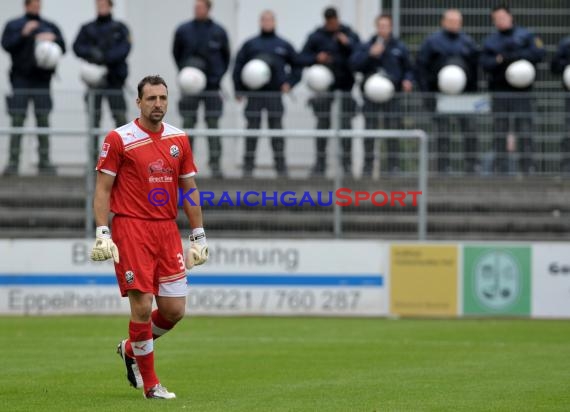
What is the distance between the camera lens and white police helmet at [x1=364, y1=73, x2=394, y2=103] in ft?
65.8

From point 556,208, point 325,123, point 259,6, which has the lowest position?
point 556,208

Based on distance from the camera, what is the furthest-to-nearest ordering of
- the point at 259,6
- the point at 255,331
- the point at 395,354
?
the point at 259,6, the point at 255,331, the point at 395,354

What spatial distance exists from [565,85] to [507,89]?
0.86 meters

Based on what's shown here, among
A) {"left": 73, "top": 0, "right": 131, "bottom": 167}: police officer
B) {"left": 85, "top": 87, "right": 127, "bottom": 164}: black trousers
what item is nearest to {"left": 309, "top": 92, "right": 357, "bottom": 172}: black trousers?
{"left": 85, "top": 87, "right": 127, "bottom": 164}: black trousers

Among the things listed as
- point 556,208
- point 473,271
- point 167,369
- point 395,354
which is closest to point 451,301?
point 473,271

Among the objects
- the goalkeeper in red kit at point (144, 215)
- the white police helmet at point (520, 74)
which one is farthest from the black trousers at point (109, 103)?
the goalkeeper in red kit at point (144, 215)

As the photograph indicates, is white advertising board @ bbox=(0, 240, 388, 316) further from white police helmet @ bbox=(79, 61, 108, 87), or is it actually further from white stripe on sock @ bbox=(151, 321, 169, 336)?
white stripe on sock @ bbox=(151, 321, 169, 336)

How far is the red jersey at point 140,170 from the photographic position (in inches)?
410

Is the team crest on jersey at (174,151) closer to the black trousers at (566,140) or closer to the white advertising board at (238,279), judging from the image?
the white advertising board at (238,279)

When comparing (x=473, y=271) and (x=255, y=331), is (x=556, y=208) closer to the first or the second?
(x=473, y=271)

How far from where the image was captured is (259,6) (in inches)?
1000

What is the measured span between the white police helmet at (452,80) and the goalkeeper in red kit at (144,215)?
10.2m

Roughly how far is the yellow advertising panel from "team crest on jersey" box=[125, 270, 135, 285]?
32.2 feet

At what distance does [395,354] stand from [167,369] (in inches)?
104
